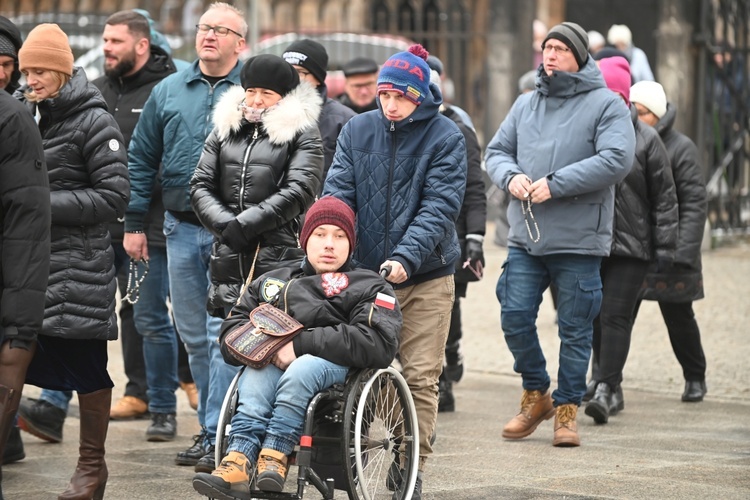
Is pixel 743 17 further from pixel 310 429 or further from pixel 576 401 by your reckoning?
pixel 310 429

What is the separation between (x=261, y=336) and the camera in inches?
233

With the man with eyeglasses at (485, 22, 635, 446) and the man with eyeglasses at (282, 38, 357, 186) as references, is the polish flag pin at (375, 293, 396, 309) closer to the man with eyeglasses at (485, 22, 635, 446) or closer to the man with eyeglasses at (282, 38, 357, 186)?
the man with eyeglasses at (485, 22, 635, 446)

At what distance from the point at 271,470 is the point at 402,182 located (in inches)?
62.2

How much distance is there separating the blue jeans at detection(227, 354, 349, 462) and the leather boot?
825 millimetres

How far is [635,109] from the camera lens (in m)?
8.71

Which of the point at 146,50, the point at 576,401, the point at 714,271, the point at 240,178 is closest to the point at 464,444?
the point at 576,401

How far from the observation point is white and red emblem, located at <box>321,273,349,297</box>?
6.04 meters

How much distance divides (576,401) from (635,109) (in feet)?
6.28

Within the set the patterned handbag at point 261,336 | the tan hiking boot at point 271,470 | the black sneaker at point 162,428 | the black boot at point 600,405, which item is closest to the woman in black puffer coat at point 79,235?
the patterned handbag at point 261,336

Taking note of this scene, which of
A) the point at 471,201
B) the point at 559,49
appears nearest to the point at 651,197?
the point at 471,201

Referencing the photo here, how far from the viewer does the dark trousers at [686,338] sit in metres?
9.20

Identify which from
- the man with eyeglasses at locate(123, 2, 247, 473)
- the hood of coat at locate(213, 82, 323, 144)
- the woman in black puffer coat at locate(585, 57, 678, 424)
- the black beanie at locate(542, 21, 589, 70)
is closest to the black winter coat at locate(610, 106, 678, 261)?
the woman in black puffer coat at locate(585, 57, 678, 424)

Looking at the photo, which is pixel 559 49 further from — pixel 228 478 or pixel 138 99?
pixel 228 478

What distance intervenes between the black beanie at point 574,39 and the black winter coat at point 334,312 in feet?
7.05
